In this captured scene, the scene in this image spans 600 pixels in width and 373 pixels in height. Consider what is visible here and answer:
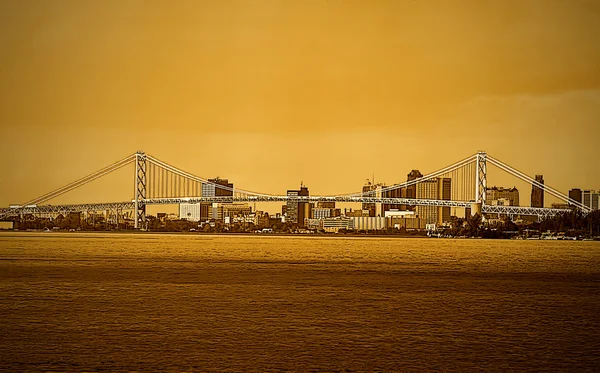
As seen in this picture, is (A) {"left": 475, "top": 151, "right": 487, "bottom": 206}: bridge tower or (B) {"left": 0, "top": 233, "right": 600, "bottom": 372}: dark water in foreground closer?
(B) {"left": 0, "top": 233, "right": 600, "bottom": 372}: dark water in foreground

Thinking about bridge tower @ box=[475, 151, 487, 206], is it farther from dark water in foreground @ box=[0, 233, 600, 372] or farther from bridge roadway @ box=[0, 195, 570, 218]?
dark water in foreground @ box=[0, 233, 600, 372]

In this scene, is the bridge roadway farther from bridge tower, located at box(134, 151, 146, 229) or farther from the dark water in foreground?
the dark water in foreground

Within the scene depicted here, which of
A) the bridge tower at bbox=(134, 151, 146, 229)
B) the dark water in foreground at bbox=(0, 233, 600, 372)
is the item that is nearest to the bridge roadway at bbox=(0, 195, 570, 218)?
the bridge tower at bbox=(134, 151, 146, 229)

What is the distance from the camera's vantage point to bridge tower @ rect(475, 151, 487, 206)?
62275mm

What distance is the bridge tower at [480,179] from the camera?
62275mm

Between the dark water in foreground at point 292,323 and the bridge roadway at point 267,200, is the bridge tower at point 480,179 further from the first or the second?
the dark water in foreground at point 292,323

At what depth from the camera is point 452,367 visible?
26.7 ft

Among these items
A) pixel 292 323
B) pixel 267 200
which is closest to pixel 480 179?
pixel 267 200

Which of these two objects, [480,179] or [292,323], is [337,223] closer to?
[480,179]

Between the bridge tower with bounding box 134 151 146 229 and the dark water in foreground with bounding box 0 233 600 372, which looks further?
the bridge tower with bounding box 134 151 146 229

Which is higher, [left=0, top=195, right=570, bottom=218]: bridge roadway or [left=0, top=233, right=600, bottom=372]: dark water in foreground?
[left=0, top=195, right=570, bottom=218]: bridge roadway

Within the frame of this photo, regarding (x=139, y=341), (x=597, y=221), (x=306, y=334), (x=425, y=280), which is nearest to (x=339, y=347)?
(x=306, y=334)

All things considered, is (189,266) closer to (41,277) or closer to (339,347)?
(41,277)

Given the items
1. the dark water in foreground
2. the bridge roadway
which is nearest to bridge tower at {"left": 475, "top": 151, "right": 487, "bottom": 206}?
the bridge roadway
